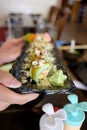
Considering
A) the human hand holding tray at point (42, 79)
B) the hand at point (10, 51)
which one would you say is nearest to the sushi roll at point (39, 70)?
the human hand holding tray at point (42, 79)

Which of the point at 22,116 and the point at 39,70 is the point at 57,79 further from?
the point at 22,116

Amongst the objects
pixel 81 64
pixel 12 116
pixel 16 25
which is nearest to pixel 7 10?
pixel 16 25

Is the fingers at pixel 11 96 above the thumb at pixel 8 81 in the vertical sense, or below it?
below

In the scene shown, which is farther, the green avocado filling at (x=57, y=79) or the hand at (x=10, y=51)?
the hand at (x=10, y=51)

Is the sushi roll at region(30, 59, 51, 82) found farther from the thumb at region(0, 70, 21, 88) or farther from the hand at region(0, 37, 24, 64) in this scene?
the hand at region(0, 37, 24, 64)

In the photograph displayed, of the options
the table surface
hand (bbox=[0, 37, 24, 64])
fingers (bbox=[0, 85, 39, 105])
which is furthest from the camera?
hand (bbox=[0, 37, 24, 64])

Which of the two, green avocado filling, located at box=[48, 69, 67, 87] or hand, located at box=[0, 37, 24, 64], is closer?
green avocado filling, located at box=[48, 69, 67, 87]

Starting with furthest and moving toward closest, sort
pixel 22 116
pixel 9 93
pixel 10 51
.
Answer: pixel 10 51 → pixel 22 116 → pixel 9 93

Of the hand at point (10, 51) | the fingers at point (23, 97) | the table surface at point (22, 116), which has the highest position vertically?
the hand at point (10, 51)

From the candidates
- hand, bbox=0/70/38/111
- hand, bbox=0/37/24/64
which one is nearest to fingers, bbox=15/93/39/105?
hand, bbox=0/70/38/111

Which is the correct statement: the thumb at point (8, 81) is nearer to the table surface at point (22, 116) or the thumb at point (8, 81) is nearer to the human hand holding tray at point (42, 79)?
the human hand holding tray at point (42, 79)

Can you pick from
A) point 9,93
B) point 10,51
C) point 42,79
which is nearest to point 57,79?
point 42,79

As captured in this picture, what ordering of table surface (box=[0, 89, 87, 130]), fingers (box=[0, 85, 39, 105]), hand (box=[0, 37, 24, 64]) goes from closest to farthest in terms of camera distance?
fingers (box=[0, 85, 39, 105]) → table surface (box=[0, 89, 87, 130]) → hand (box=[0, 37, 24, 64])

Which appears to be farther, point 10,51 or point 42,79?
point 10,51
